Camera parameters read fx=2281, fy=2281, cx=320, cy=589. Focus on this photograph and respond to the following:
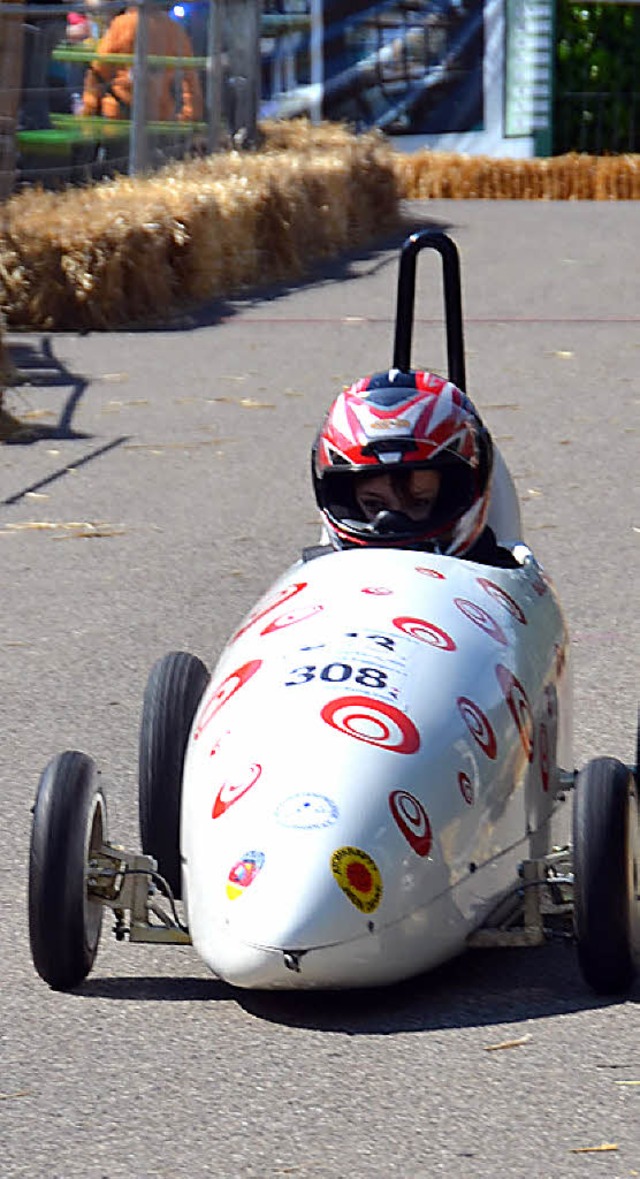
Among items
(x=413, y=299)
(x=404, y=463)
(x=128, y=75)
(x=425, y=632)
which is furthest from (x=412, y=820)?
(x=128, y=75)

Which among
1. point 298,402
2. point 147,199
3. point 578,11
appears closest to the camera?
point 298,402

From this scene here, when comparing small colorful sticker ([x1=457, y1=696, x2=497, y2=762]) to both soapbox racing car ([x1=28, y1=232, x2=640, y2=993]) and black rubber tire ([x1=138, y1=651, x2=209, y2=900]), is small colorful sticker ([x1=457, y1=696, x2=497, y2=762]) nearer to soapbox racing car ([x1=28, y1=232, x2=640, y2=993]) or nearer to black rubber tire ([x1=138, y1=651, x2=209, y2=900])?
soapbox racing car ([x1=28, y1=232, x2=640, y2=993])

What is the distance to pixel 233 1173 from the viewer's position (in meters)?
3.78

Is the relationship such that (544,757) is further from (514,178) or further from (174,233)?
(514,178)

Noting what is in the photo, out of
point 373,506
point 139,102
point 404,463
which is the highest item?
point 139,102

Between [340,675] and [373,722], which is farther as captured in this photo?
[340,675]

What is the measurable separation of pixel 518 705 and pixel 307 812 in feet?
2.39

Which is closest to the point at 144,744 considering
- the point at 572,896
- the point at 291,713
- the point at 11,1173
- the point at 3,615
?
the point at 291,713

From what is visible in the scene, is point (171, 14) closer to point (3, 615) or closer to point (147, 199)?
point (147, 199)

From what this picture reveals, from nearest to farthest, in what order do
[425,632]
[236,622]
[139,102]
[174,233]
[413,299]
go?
[425,632] → [413,299] → [236,622] → [174,233] → [139,102]

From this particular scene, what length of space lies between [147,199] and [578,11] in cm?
1137

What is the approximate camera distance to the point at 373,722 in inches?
176

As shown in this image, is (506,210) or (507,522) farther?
(506,210)

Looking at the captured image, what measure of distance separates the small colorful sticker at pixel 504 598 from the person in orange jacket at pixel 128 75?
40.6 ft
